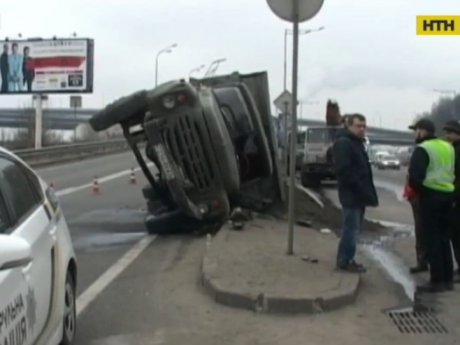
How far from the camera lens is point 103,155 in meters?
51.9

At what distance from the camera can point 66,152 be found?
1718 inches

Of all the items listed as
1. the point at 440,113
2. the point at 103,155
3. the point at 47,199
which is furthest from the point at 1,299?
the point at 440,113

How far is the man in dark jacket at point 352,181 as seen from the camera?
8.90 m

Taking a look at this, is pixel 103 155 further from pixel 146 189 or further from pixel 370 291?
pixel 370 291

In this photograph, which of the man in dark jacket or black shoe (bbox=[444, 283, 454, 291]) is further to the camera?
the man in dark jacket

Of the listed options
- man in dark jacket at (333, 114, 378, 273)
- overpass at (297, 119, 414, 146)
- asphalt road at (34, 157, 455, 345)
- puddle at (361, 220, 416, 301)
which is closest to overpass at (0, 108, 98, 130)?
overpass at (297, 119, 414, 146)

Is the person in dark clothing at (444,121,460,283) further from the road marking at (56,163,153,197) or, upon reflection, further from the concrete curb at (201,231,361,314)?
the road marking at (56,163,153,197)

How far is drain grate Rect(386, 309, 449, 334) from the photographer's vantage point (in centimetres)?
694

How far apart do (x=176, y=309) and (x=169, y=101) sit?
4.86 meters

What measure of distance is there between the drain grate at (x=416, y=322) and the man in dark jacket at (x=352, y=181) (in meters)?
1.48

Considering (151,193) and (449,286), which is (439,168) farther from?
(151,193)

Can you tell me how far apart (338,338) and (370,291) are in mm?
1955

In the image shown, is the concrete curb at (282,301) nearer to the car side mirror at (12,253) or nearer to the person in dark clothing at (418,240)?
the person in dark clothing at (418,240)

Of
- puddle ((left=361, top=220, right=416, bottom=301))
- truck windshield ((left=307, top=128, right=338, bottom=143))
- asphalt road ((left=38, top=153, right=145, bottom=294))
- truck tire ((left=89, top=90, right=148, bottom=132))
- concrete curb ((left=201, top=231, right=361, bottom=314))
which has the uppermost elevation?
truck tire ((left=89, top=90, right=148, bottom=132))
